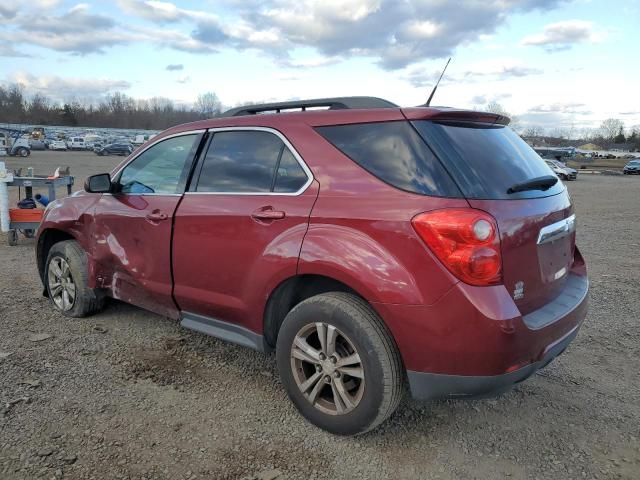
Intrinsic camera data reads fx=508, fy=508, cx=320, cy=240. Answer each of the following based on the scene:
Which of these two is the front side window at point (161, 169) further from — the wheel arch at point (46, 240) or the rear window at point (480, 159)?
the rear window at point (480, 159)

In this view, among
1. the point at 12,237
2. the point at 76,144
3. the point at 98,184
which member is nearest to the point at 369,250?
the point at 98,184

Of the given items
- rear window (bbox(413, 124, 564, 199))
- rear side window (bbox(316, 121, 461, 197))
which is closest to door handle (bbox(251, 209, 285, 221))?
rear side window (bbox(316, 121, 461, 197))

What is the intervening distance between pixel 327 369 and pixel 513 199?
133 cm

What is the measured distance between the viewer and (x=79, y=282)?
4.41 m

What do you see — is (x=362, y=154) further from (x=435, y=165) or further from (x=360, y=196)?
(x=435, y=165)

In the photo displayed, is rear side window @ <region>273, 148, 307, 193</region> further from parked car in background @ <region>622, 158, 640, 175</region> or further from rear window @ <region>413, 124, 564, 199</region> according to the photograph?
parked car in background @ <region>622, 158, 640, 175</region>

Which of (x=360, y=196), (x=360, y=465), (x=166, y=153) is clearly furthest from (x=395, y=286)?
(x=166, y=153)

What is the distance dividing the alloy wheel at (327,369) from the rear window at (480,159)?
3.35 feet

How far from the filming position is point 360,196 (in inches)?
105

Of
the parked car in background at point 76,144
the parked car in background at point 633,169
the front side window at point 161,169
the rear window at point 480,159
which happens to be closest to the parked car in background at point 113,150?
the parked car in background at point 76,144

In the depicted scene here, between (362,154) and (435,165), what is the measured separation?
0.43 meters

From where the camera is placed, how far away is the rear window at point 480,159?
251 centimetres

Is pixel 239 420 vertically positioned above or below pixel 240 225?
below

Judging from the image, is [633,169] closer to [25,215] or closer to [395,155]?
[25,215]
